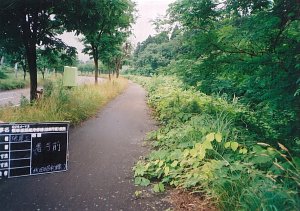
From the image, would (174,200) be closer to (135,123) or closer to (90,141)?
(90,141)

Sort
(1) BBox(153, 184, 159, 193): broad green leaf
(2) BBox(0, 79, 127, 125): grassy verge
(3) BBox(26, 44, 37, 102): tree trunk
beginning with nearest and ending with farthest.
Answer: (1) BBox(153, 184, 159, 193): broad green leaf, (2) BBox(0, 79, 127, 125): grassy verge, (3) BBox(26, 44, 37, 102): tree trunk

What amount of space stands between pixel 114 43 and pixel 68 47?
10.2 m

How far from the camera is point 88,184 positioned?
4906 millimetres

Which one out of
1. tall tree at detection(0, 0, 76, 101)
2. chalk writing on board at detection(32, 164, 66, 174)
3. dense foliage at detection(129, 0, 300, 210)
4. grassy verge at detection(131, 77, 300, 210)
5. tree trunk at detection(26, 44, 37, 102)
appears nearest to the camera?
chalk writing on board at detection(32, 164, 66, 174)

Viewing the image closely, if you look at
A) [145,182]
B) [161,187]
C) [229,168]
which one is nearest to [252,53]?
[229,168]

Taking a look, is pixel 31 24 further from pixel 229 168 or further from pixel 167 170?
pixel 229 168

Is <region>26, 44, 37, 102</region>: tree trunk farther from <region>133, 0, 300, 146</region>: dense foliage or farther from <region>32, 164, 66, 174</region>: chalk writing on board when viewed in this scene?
<region>32, 164, 66, 174</region>: chalk writing on board

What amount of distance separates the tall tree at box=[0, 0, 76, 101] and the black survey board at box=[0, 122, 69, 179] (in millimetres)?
6149

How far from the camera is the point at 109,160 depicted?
20.4 feet

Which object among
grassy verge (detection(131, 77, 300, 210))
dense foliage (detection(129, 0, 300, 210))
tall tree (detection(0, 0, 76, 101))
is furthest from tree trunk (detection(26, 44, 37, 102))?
dense foliage (detection(129, 0, 300, 210))

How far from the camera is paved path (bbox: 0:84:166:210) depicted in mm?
4188

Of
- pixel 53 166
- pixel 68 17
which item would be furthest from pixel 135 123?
pixel 53 166

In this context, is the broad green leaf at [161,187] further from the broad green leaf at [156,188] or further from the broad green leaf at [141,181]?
the broad green leaf at [141,181]

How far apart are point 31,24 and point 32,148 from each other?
7909 mm
